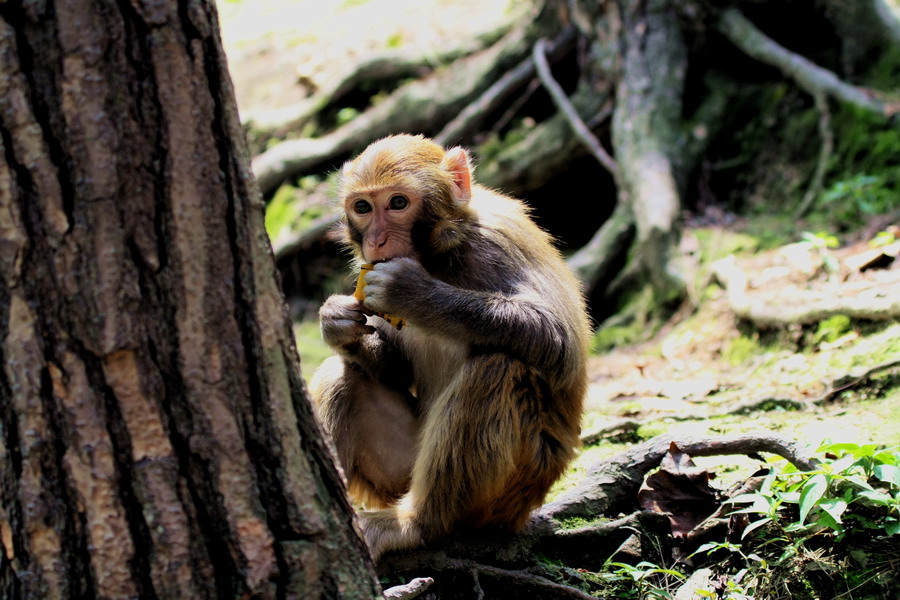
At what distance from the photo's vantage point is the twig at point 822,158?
7.75 meters

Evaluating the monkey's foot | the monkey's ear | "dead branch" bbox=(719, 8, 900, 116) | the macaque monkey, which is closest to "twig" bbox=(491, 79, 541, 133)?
"dead branch" bbox=(719, 8, 900, 116)

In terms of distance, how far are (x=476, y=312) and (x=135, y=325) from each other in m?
1.90

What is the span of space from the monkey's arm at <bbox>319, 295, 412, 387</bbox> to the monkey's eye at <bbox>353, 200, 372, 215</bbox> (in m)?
0.43

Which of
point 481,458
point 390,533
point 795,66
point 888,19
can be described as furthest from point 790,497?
point 888,19

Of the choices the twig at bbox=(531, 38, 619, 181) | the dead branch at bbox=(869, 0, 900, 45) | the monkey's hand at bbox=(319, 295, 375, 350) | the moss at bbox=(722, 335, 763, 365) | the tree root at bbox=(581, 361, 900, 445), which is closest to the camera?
the monkey's hand at bbox=(319, 295, 375, 350)

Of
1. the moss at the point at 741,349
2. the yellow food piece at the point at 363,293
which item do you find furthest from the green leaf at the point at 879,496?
the moss at the point at 741,349

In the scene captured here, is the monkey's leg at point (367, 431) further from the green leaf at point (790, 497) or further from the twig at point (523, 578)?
the green leaf at point (790, 497)

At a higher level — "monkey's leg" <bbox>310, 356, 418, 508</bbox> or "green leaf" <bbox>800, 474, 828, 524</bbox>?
"monkey's leg" <bbox>310, 356, 418, 508</bbox>

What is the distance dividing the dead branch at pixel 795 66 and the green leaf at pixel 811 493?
5214 mm

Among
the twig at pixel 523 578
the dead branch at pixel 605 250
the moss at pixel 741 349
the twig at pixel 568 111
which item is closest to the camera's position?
the twig at pixel 523 578

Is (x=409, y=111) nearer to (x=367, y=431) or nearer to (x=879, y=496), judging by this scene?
(x=367, y=431)

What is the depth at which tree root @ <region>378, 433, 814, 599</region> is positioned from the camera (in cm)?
363

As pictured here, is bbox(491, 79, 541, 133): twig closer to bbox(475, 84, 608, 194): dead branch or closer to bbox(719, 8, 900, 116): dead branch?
bbox(475, 84, 608, 194): dead branch

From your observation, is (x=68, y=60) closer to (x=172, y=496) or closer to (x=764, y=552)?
(x=172, y=496)
